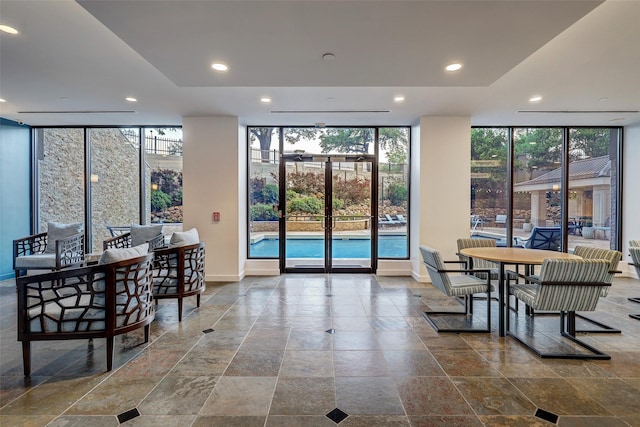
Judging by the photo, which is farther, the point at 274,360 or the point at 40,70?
the point at 40,70

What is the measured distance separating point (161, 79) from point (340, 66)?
2.34 metres

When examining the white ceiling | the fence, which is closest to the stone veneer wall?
the fence

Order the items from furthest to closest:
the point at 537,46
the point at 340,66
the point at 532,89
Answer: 1. the point at 532,89
2. the point at 340,66
3. the point at 537,46

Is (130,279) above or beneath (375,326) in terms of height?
above

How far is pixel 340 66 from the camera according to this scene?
2.87 metres

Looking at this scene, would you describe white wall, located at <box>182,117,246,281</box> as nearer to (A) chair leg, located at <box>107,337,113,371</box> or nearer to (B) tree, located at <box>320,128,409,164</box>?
(B) tree, located at <box>320,128,409,164</box>

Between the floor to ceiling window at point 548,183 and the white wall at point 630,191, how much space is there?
0.13m

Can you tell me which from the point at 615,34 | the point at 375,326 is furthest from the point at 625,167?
the point at 375,326

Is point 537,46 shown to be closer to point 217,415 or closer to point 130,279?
point 217,415

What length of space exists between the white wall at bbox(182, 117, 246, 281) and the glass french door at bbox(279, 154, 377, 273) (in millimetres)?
1049

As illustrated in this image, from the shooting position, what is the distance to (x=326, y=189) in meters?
6.08

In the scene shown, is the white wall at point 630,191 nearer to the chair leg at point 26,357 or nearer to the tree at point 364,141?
the tree at point 364,141

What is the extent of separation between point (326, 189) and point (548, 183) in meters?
4.46

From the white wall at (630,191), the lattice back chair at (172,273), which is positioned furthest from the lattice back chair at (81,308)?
the white wall at (630,191)
